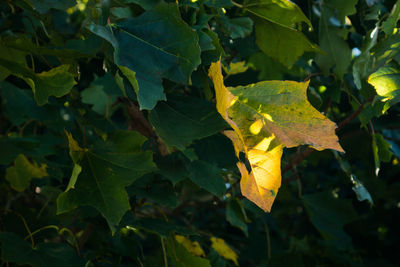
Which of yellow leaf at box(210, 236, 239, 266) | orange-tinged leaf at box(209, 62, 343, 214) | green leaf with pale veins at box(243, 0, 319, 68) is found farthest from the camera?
yellow leaf at box(210, 236, 239, 266)

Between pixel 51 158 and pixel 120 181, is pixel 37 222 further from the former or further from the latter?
pixel 120 181

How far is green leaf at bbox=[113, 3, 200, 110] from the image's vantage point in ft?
2.58

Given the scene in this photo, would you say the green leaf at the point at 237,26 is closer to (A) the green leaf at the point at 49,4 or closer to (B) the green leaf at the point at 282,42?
(B) the green leaf at the point at 282,42

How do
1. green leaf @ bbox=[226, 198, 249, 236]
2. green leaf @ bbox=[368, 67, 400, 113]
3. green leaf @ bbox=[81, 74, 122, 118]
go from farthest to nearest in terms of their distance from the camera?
green leaf @ bbox=[81, 74, 122, 118]
green leaf @ bbox=[226, 198, 249, 236]
green leaf @ bbox=[368, 67, 400, 113]

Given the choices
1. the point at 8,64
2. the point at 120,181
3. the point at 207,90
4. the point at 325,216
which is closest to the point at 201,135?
the point at 207,90

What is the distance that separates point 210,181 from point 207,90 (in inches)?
10.0

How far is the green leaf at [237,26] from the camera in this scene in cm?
91

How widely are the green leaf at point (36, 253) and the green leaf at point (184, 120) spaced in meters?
0.36

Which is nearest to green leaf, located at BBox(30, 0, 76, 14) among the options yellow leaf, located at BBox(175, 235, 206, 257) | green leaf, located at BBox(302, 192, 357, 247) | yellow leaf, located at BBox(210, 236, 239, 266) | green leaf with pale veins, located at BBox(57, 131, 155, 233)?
green leaf with pale veins, located at BBox(57, 131, 155, 233)

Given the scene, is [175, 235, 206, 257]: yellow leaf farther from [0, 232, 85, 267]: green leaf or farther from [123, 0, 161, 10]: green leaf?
[123, 0, 161, 10]: green leaf

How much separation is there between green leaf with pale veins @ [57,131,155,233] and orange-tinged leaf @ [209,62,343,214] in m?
0.28

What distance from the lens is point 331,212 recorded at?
1.49 m

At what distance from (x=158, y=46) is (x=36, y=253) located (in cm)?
52

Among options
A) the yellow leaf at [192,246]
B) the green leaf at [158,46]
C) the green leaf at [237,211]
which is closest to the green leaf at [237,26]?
the green leaf at [158,46]
